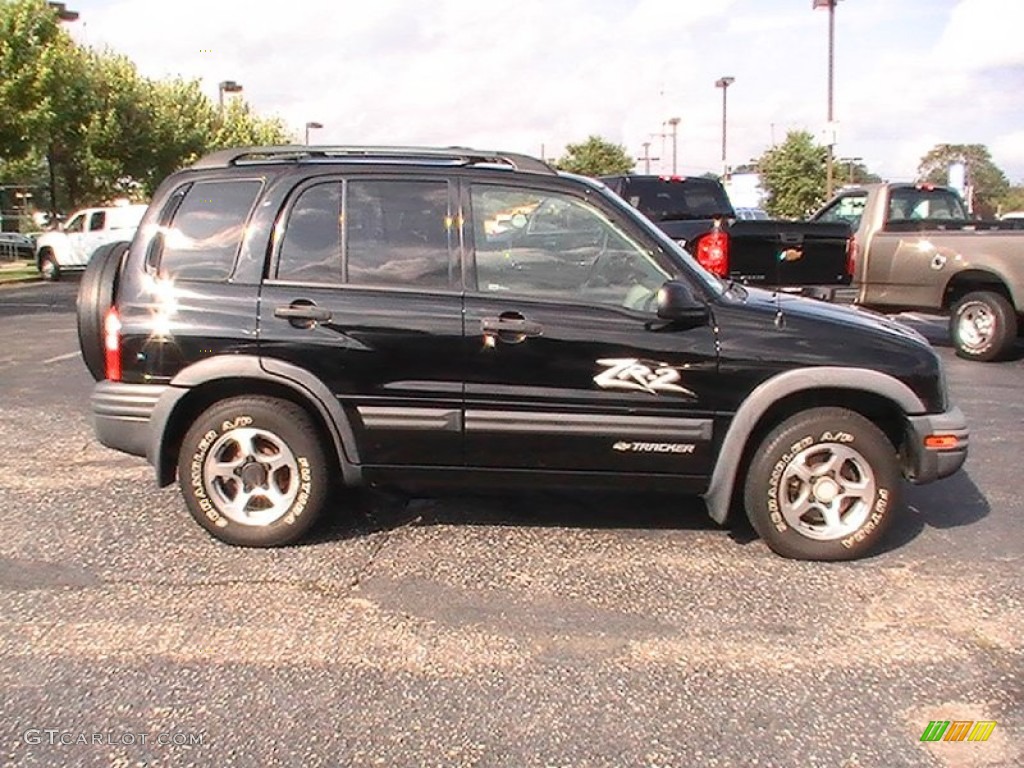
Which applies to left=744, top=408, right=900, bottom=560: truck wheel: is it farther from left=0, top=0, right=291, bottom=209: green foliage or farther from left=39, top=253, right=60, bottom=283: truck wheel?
left=39, top=253, right=60, bottom=283: truck wheel

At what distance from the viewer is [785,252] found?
387 inches

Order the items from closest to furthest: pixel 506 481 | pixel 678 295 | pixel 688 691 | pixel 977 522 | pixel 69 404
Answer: pixel 688 691, pixel 678 295, pixel 506 481, pixel 977 522, pixel 69 404

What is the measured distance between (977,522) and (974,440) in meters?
1.86

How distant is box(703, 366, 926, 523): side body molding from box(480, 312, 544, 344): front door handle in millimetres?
995

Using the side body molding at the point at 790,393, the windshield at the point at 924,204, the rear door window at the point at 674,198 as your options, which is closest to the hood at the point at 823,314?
the side body molding at the point at 790,393

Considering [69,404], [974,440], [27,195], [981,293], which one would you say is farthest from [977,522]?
[27,195]

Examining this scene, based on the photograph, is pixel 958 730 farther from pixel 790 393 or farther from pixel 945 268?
pixel 945 268

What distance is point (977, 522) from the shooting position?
492 cm

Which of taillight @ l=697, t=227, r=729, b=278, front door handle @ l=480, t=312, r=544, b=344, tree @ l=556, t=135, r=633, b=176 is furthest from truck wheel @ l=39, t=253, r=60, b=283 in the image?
tree @ l=556, t=135, r=633, b=176

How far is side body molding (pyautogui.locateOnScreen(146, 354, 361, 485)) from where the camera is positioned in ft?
14.0

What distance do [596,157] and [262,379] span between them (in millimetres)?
59107

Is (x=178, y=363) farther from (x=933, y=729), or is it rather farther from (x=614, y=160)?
(x=614, y=160)

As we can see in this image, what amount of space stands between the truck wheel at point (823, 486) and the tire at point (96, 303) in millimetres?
3209
